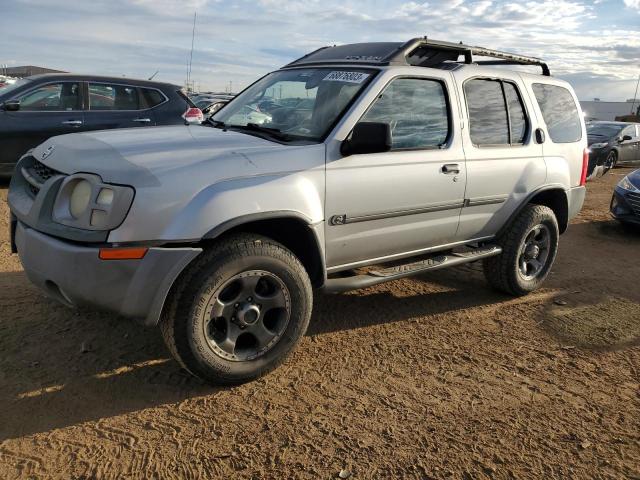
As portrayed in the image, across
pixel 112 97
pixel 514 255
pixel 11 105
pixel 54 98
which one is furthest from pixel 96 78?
pixel 514 255

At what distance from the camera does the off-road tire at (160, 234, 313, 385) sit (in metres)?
2.89

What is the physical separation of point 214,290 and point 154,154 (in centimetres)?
81

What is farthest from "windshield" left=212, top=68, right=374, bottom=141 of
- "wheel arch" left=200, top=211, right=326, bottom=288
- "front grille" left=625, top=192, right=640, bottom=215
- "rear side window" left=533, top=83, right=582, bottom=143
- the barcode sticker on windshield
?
"front grille" left=625, top=192, right=640, bottom=215

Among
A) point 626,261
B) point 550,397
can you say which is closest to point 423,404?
point 550,397

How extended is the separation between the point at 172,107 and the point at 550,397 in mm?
7245

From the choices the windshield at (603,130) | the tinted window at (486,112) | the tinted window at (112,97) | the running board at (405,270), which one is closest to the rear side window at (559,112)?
the tinted window at (486,112)

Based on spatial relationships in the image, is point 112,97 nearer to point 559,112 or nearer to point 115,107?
point 115,107

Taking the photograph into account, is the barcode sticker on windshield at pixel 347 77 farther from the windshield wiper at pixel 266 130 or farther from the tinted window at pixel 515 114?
the tinted window at pixel 515 114

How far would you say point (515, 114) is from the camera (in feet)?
15.2

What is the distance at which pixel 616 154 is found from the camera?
1497 centimetres

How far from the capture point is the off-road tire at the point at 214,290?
114 inches

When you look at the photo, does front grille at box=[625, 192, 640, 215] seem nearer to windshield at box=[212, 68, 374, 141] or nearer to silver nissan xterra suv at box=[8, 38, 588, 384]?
silver nissan xterra suv at box=[8, 38, 588, 384]

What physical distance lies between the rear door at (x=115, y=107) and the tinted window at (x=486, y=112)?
565 cm

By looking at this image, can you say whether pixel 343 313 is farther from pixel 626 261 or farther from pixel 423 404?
pixel 626 261
